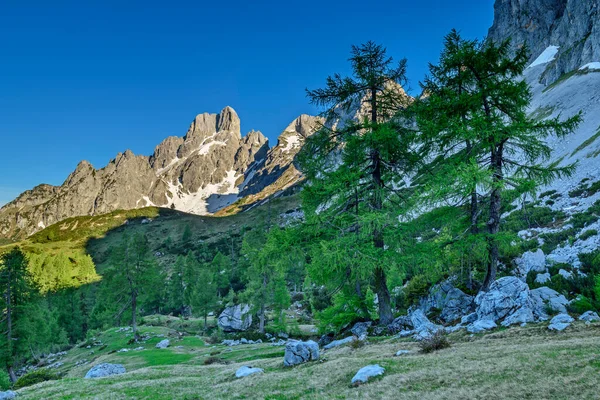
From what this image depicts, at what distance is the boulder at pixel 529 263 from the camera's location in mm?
20766

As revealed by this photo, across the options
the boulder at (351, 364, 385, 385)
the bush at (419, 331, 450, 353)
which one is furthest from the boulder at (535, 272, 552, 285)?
the boulder at (351, 364, 385, 385)

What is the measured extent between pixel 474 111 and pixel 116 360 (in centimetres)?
3676

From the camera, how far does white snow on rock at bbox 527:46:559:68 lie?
140000mm

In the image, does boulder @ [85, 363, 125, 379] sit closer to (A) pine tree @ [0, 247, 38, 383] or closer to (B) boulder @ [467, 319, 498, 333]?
(B) boulder @ [467, 319, 498, 333]

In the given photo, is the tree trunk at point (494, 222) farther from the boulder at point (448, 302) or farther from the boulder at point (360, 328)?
the boulder at point (360, 328)

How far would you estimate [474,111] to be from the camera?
17.8m

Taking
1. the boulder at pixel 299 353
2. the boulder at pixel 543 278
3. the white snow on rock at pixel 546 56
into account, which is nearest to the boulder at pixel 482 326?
the boulder at pixel 299 353

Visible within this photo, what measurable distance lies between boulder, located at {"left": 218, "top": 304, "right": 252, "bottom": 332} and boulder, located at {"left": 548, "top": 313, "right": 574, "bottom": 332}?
41123 millimetres

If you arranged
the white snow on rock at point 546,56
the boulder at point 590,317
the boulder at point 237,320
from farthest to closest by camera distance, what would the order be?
the white snow on rock at point 546,56
the boulder at point 237,320
the boulder at point 590,317

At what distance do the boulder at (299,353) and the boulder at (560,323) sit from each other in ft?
30.4

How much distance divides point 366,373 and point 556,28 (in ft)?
653

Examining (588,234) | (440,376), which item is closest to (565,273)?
(588,234)

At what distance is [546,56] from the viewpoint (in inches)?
Answer: 5620

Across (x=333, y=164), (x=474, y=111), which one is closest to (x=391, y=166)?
(x=333, y=164)
